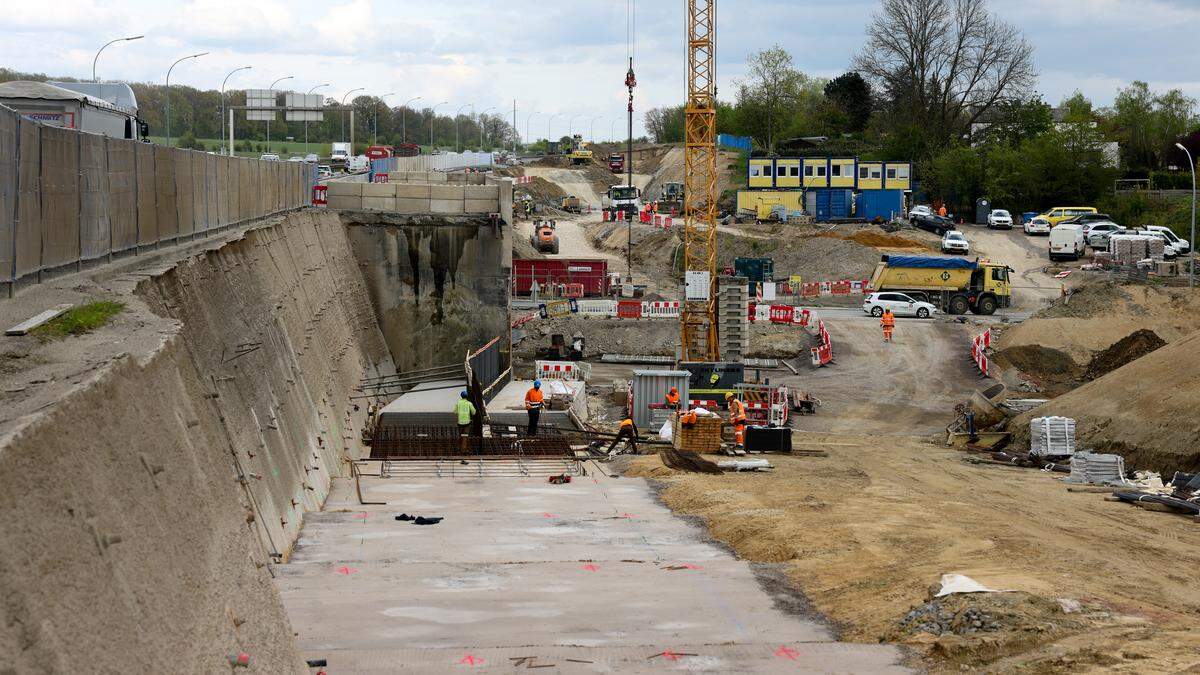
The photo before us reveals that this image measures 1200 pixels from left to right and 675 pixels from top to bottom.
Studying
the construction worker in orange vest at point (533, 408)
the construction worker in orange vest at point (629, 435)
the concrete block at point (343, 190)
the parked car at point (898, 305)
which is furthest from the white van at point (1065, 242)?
the construction worker in orange vest at point (533, 408)

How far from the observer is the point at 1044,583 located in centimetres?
1538

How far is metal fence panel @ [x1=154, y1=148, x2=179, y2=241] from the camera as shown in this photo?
2102cm

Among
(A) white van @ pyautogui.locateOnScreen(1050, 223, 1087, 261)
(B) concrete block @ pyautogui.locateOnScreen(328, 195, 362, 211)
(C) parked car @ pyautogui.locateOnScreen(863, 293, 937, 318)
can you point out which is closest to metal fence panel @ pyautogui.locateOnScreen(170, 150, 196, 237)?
(B) concrete block @ pyautogui.locateOnScreen(328, 195, 362, 211)

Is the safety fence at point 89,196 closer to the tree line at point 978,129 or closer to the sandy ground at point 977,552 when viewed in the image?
the sandy ground at point 977,552

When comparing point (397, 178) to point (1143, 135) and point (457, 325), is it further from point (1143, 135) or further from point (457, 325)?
point (1143, 135)

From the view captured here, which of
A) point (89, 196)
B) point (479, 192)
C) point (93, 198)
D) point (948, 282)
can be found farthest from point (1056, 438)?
point (948, 282)

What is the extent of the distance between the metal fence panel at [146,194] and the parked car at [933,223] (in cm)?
6870

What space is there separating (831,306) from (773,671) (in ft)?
178

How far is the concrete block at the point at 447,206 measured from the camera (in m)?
42.1

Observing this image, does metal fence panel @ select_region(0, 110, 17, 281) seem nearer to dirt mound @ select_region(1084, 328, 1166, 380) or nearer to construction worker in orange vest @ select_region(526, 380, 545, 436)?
construction worker in orange vest @ select_region(526, 380, 545, 436)

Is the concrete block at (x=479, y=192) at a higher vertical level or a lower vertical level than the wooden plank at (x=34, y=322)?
higher

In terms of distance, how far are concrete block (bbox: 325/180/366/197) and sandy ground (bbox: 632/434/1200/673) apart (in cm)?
1886

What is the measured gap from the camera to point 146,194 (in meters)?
20.3

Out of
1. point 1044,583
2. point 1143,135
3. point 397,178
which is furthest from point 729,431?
point 1143,135
